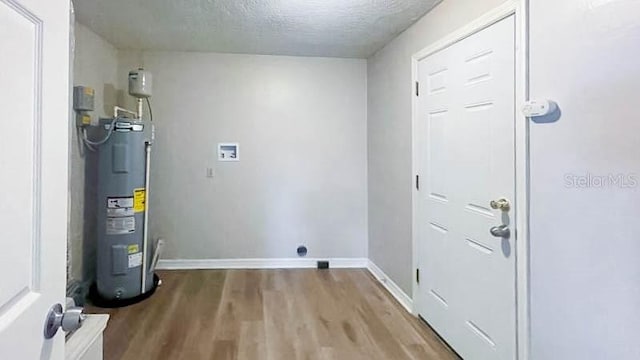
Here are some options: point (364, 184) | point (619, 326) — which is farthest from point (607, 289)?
point (364, 184)

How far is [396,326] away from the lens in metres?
3.04

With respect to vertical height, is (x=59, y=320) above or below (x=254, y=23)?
below

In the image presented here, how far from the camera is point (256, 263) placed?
4598 millimetres

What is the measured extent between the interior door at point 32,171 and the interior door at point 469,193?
1876mm

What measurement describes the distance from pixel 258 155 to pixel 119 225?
1.64 meters

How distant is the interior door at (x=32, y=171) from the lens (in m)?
0.69

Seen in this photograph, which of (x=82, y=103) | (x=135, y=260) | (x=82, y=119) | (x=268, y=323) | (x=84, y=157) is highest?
(x=82, y=103)

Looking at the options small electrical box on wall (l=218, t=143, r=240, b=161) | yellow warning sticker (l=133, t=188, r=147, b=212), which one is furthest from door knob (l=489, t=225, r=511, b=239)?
small electrical box on wall (l=218, t=143, r=240, b=161)

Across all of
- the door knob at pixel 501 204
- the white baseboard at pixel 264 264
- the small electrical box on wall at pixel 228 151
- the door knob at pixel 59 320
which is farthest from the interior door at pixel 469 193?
the small electrical box on wall at pixel 228 151

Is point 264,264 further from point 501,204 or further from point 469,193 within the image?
point 501,204

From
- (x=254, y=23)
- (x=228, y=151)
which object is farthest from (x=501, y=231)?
(x=228, y=151)

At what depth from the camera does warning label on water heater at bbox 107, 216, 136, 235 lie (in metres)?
3.43

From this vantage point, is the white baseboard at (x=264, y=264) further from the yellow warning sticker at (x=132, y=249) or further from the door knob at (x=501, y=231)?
the door knob at (x=501, y=231)

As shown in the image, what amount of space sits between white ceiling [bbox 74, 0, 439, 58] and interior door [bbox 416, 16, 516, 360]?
0.61m
